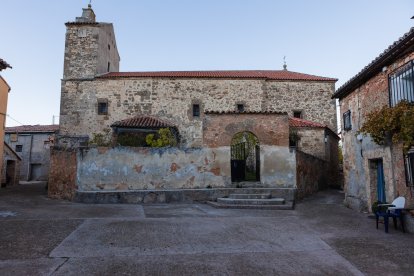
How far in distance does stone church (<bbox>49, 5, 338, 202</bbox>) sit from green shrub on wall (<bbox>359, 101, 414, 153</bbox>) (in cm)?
464

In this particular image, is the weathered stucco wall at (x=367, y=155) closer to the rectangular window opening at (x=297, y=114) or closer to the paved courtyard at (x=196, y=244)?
the paved courtyard at (x=196, y=244)

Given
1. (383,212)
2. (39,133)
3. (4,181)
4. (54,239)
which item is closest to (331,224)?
(383,212)

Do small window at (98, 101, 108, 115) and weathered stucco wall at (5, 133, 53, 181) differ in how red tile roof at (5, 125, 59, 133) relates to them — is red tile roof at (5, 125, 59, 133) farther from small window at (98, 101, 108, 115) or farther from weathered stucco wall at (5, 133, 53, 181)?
small window at (98, 101, 108, 115)

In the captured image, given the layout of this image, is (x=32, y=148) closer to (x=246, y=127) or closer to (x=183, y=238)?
(x=246, y=127)

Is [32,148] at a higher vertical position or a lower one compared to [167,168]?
higher

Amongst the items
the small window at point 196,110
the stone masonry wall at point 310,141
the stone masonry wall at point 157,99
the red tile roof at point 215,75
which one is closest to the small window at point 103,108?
the stone masonry wall at point 157,99

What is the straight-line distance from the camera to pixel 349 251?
5578mm

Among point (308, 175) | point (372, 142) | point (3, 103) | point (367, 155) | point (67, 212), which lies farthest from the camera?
point (3, 103)

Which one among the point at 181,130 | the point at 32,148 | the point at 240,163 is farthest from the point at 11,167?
the point at 240,163

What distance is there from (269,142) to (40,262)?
971 cm

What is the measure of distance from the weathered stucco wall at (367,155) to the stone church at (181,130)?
2253mm

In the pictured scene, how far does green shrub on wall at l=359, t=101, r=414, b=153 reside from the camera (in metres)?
7.00

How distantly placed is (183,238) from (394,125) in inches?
221

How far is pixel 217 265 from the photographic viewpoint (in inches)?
187
